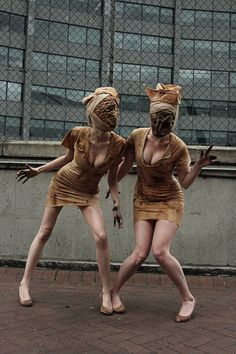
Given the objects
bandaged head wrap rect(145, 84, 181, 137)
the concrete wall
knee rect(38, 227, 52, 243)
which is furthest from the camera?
the concrete wall

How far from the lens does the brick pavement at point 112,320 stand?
3773 mm

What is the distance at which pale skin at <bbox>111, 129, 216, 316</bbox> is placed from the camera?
4.40 metres

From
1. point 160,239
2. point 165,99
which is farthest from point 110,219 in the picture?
point 165,99

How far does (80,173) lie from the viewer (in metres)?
4.67

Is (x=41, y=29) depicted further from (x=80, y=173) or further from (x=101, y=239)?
(x=101, y=239)

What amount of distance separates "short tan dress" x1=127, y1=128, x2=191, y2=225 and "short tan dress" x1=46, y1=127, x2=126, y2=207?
198 millimetres

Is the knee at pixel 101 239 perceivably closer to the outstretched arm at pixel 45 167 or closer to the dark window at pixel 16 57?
the outstretched arm at pixel 45 167

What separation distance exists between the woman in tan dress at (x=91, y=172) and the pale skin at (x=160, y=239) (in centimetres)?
23

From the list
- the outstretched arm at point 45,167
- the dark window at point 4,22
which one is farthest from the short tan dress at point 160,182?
the dark window at point 4,22

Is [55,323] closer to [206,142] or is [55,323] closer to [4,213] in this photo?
[4,213]

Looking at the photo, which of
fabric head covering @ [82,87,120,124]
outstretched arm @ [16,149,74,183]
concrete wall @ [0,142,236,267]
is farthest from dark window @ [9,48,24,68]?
fabric head covering @ [82,87,120,124]

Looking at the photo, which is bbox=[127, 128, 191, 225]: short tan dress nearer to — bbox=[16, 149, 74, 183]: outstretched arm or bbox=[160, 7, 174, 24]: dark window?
bbox=[16, 149, 74, 183]: outstretched arm

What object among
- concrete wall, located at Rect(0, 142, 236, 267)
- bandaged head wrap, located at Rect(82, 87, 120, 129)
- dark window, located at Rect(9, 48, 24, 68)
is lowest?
concrete wall, located at Rect(0, 142, 236, 267)

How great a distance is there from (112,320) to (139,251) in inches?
25.4
